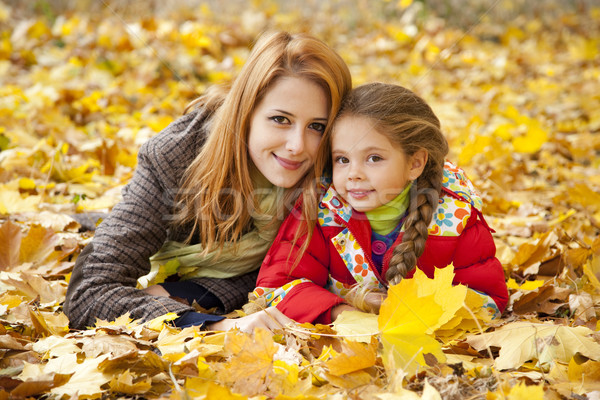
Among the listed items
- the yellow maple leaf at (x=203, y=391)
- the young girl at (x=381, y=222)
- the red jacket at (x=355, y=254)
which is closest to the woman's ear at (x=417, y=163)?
the young girl at (x=381, y=222)

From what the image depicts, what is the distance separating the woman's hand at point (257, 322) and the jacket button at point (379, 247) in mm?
417

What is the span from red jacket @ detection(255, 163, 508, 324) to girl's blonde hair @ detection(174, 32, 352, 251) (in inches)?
4.5

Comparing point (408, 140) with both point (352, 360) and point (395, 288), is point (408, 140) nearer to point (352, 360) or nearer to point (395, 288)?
point (395, 288)

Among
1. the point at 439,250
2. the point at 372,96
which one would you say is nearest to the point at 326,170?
the point at 372,96

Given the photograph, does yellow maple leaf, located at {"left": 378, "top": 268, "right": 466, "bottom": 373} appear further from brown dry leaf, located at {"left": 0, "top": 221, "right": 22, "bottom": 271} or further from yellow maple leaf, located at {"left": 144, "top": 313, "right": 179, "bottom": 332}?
brown dry leaf, located at {"left": 0, "top": 221, "right": 22, "bottom": 271}

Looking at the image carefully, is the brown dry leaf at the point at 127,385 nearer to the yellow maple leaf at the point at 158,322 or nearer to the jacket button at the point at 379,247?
the yellow maple leaf at the point at 158,322

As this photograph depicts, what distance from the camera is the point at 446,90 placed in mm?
5477

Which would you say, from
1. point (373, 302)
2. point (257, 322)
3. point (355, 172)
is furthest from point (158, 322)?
point (355, 172)

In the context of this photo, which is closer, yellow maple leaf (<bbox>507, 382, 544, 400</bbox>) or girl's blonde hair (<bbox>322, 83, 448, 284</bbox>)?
yellow maple leaf (<bbox>507, 382, 544, 400</bbox>)

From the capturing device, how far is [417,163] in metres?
1.98

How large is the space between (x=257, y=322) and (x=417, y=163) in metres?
0.78

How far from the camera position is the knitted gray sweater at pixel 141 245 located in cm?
186

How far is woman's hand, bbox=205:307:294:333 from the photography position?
1716mm

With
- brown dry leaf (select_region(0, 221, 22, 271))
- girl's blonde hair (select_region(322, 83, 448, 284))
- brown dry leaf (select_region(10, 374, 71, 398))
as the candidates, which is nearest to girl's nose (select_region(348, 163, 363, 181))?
girl's blonde hair (select_region(322, 83, 448, 284))
